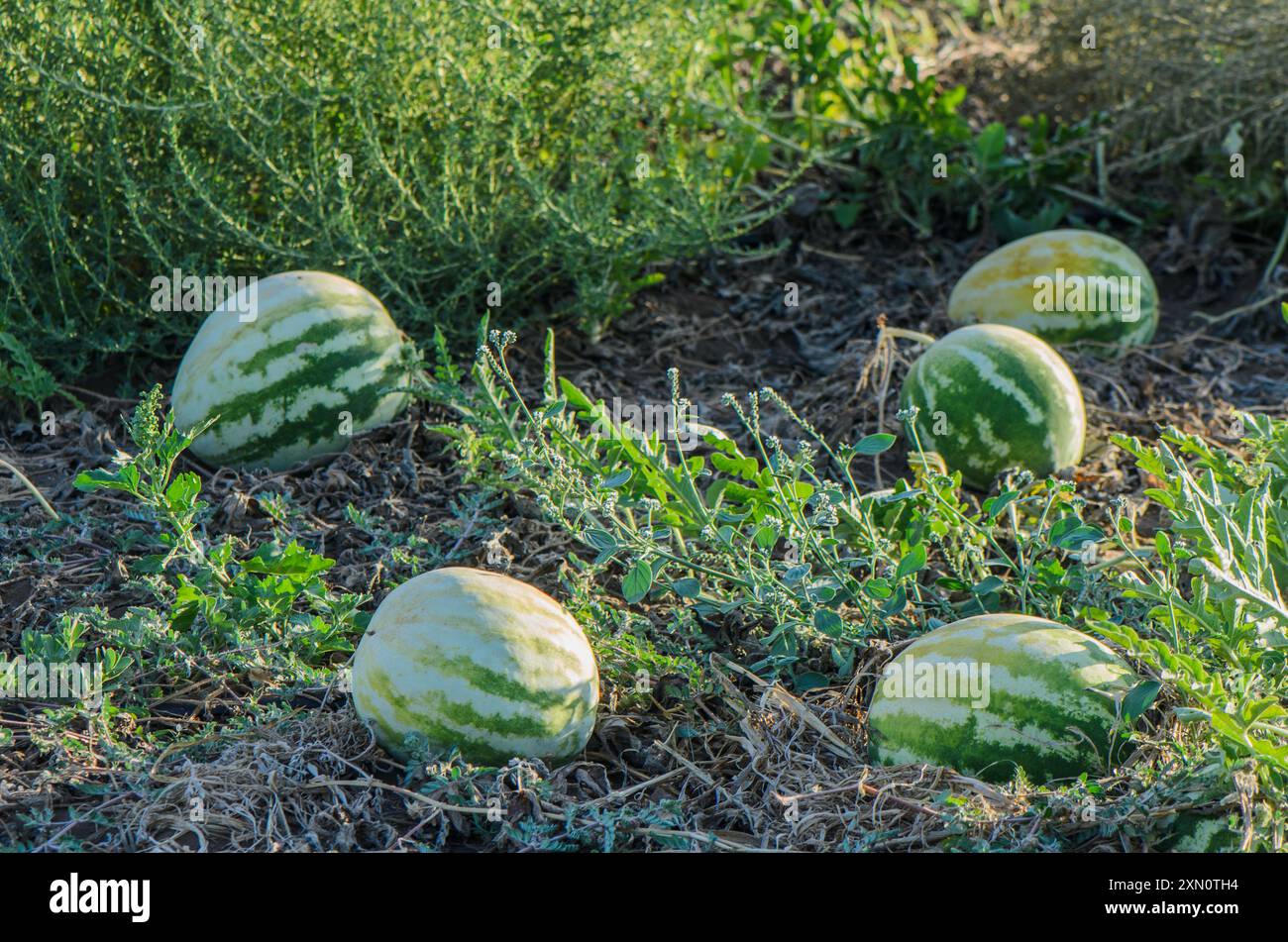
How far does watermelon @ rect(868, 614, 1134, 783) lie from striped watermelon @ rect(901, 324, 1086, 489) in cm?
100

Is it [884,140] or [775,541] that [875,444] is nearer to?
[775,541]

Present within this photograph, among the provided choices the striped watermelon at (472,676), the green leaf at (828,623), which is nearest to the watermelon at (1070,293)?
the green leaf at (828,623)

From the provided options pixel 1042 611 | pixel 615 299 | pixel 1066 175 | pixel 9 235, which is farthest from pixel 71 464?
pixel 1066 175

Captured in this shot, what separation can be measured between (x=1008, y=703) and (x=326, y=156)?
7.54 feet

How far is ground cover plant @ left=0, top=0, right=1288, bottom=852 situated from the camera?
7.24ft

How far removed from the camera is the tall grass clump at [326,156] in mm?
3500

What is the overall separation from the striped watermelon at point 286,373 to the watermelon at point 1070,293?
173 centimetres

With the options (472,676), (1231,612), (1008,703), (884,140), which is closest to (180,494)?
(472,676)

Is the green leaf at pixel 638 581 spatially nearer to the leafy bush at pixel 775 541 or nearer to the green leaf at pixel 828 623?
the leafy bush at pixel 775 541

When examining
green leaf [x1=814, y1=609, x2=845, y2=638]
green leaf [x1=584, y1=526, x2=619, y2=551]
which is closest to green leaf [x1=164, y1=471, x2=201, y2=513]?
green leaf [x1=584, y1=526, x2=619, y2=551]

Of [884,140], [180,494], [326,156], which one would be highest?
[884,140]

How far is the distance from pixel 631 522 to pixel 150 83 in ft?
6.38

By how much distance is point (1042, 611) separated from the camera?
2602 millimetres

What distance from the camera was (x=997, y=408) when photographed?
3.25 m
